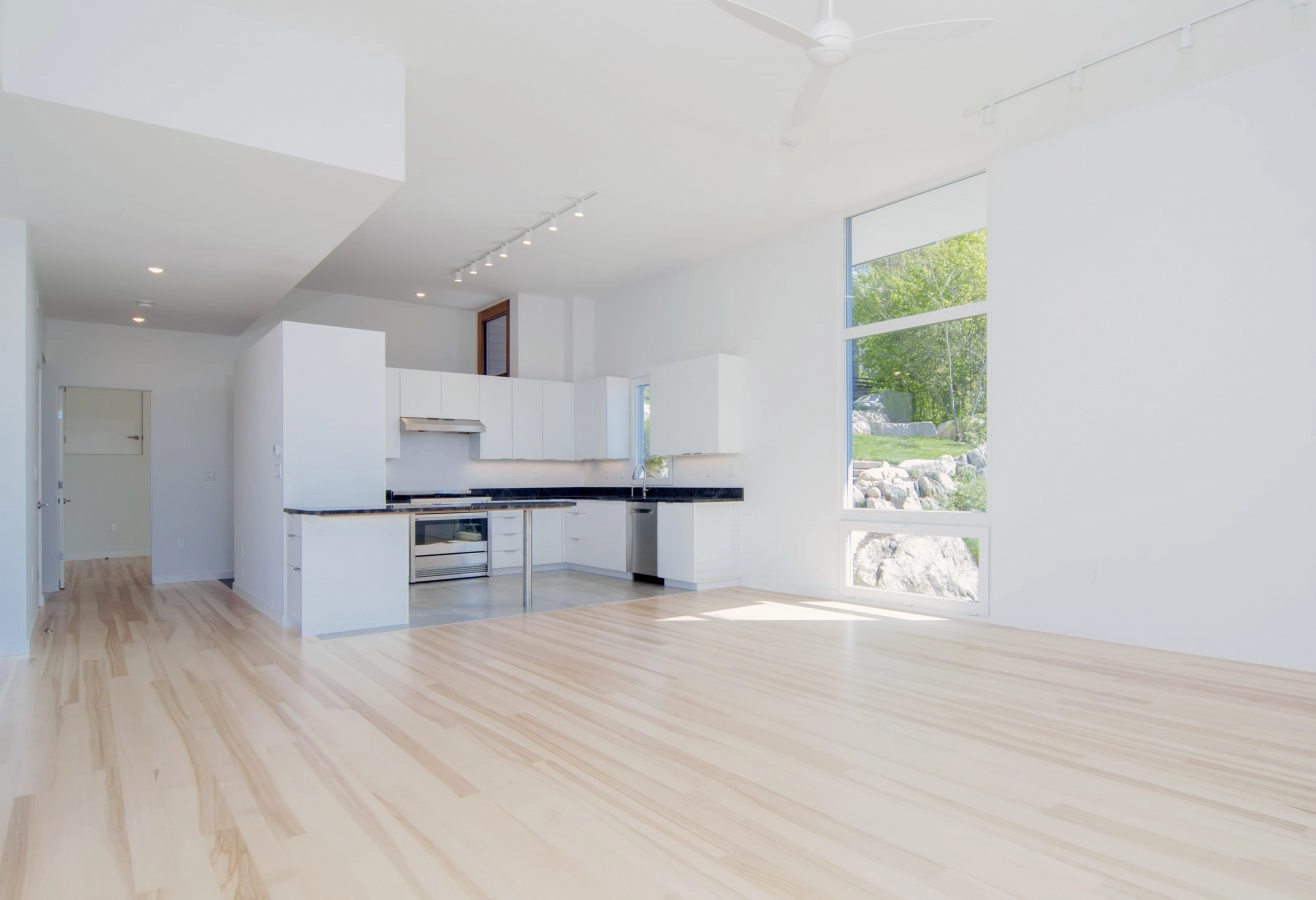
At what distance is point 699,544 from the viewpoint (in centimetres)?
676

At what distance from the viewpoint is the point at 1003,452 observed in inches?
203

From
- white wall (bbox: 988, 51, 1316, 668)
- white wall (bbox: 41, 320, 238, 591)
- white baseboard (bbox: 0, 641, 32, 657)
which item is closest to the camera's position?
white wall (bbox: 988, 51, 1316, 668)

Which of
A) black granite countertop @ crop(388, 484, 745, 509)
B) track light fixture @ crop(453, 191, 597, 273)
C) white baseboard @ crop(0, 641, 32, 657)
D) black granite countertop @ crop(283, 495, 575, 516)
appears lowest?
white baseboard @ crop(0, 641, 32, 657)

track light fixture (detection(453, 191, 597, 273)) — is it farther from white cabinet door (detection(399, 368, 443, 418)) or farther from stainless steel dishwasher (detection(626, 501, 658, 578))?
stainless steel dishwasher (detection(626, 501, 658, 578))

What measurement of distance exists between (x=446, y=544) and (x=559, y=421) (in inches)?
82.2

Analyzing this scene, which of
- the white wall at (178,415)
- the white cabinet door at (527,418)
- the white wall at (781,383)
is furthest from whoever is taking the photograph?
the white cabinet door at (527,418)

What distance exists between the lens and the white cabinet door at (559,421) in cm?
873

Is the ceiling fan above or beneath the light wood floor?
above

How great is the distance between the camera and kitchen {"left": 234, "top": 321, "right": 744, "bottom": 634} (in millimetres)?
5195

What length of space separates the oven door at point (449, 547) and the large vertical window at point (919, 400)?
361 cm

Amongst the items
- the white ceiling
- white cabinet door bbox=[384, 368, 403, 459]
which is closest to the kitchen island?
the white ceiling

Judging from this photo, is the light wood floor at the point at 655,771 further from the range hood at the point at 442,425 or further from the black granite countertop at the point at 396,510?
the range hood at the point at 442,425

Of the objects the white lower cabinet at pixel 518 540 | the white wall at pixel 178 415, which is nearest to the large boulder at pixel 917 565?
the white lower cabinet at pixel 518 540

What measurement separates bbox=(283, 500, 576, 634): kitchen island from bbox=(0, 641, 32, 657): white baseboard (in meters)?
Result: 1.40
